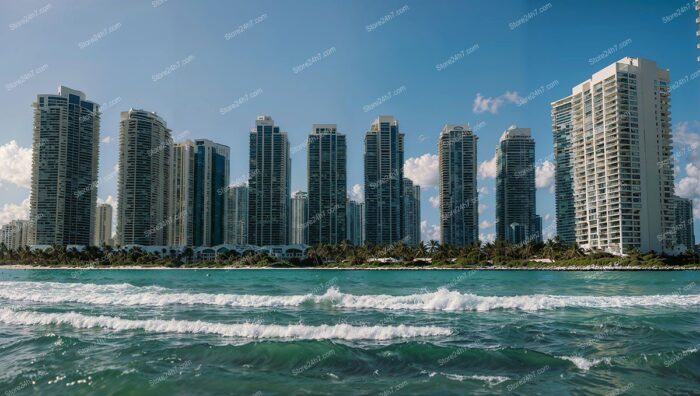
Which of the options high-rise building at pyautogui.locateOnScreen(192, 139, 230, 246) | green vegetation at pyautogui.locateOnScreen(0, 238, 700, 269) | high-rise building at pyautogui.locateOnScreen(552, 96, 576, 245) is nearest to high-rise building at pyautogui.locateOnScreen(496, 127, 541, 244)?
high-rise building at pyautogui.locateOnScreen(552, 96, 576, 245)

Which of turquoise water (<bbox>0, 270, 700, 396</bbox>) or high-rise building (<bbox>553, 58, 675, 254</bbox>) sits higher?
high-rise building (<bbox>553, 58, 675, 254</bbox>)

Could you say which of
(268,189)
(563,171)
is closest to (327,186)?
(268,189)

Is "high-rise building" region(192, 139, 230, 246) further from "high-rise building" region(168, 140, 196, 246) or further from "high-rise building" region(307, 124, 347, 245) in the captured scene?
"high-rise building" region(307, 124, 347, 245)

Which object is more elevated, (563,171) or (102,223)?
(563,171)

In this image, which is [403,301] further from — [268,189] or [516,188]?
[516,188]

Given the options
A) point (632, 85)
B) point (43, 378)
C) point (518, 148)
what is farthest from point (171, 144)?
point (43, 378)
